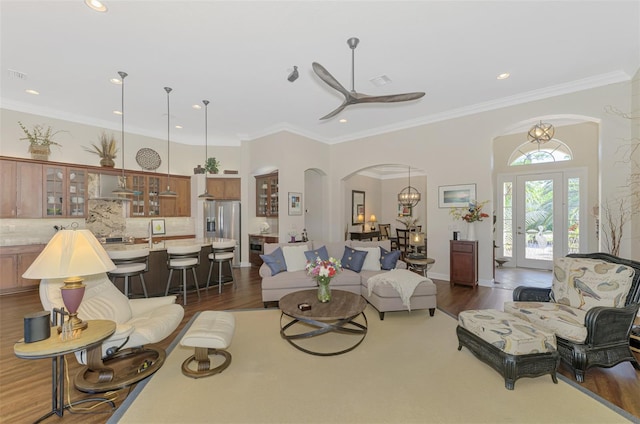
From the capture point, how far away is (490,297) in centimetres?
464

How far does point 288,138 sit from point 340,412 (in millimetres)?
5739

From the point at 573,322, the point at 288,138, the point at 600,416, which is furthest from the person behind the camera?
the point at 288,138

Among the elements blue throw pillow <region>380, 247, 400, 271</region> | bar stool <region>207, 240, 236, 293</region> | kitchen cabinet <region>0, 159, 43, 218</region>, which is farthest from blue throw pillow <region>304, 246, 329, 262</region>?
kitchen cabinet <region>0, 159, 43, 218</region>

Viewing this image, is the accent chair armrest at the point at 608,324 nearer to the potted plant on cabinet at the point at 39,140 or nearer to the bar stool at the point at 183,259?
the bar stool at the point at 183,259

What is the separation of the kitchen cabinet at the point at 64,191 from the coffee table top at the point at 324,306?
5.42 metres

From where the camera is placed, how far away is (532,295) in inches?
124

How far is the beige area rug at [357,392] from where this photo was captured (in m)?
1.93

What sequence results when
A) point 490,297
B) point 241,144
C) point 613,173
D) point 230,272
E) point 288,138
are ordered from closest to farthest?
point 613,173, point 490,297, point 230,272, point 288,138, point 241,144

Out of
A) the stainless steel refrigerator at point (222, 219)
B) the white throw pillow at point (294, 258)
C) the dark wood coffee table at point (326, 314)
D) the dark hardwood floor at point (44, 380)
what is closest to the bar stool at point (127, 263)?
the dark hardwood floor at point (44, 380)

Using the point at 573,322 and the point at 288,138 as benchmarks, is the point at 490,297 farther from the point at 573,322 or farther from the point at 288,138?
the point at 288,138

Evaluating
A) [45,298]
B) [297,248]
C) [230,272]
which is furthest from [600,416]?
[230,272]

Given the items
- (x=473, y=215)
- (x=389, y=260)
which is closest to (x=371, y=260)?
(x=389, y=260)

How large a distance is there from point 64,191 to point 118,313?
4583 millimetres

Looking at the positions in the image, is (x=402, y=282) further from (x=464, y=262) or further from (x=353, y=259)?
(x=464, y=262)
